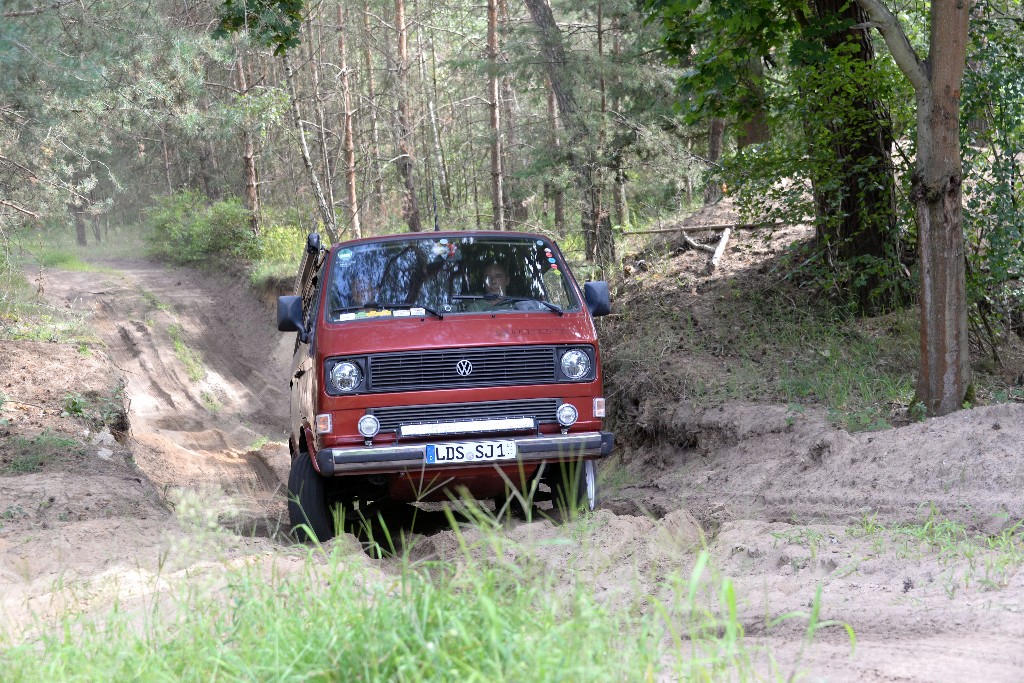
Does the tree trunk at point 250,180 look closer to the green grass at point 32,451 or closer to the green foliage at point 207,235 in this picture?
the green foliage at point 207,235

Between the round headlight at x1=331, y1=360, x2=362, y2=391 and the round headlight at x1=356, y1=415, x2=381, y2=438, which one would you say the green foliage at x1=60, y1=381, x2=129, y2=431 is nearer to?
the round headlight at x1=331, y1=360, x2=362, y2=391

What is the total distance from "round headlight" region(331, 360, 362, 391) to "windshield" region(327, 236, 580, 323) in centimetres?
49

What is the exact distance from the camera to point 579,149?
16188 mm

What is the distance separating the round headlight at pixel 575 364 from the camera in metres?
6.81

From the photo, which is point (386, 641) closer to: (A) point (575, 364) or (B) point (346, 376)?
(B) point (346, 376)

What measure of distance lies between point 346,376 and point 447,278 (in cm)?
120

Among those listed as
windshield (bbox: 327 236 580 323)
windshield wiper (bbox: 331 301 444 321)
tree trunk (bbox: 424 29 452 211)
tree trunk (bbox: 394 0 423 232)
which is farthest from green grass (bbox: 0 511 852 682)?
tree trunk (bbox: 424 29 452 211)

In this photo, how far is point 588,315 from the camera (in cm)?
720

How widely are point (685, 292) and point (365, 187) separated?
20436 millimetres

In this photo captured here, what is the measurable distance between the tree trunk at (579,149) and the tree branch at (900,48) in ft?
25.9

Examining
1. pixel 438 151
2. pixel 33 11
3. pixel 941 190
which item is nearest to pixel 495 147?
pixel 33 11

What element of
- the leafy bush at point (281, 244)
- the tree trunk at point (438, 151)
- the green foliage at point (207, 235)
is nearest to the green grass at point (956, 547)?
the leafy bush at point (281, 244)

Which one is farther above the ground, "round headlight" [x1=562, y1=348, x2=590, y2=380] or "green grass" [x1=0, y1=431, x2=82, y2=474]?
"round headlight" [x1=562, y1=348, x2=590, y2=380]

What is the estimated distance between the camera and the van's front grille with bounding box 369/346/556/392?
6.54m
